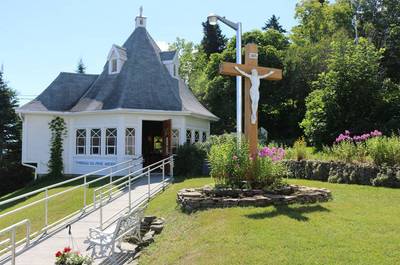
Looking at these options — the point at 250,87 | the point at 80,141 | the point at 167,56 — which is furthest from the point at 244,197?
the point at 167,56

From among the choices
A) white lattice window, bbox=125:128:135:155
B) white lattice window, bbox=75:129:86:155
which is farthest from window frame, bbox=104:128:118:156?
white lattice window, bbox=75:129:86:155

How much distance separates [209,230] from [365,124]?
16.3 m

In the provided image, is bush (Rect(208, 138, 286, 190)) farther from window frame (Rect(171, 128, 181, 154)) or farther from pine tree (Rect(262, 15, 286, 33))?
pine tree (Rect(262, 15, 286, 33))

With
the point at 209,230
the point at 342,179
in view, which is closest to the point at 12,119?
the point at 342,179

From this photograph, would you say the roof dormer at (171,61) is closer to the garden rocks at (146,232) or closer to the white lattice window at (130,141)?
the white lattice window at (130,141)

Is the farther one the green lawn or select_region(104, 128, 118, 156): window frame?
select_region(104, 128, 118, 156): window frame

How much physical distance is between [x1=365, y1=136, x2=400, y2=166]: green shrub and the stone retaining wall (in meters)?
0.28

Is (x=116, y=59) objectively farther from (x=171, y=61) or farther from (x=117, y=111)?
(x=117, y=111)

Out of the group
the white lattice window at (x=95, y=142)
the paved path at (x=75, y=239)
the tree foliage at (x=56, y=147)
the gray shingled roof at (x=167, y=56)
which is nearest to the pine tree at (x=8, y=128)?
the tree foliage at (x=56, y=147)

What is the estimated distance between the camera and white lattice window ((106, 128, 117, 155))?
20.8 m

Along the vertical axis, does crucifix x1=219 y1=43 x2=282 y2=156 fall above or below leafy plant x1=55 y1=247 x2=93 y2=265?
above

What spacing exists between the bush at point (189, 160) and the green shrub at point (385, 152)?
7.58 meters

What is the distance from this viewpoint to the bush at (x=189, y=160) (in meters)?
18.8

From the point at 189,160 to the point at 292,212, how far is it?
1038cm
